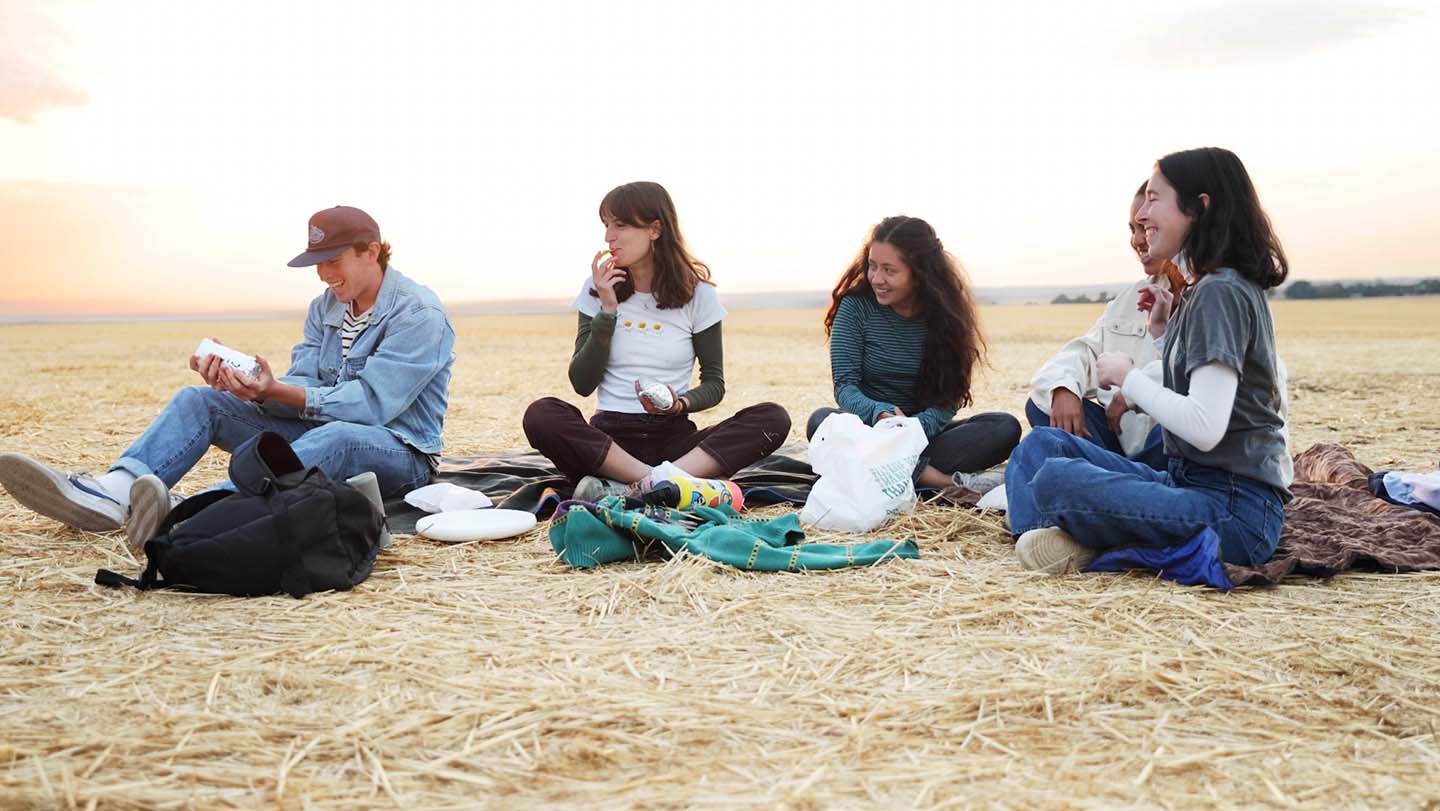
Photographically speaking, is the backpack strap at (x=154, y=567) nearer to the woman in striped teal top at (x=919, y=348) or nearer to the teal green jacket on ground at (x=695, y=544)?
the teal green jacket on ground at (x=695, y=544)

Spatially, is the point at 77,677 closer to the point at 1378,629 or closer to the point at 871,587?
the point at 871,587

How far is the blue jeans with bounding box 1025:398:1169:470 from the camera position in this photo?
4914 mm

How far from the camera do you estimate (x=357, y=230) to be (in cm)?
495

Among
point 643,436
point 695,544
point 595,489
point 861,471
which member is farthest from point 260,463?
point 861,471

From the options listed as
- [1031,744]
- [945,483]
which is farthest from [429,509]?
[1031,744]

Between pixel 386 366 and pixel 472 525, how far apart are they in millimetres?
862

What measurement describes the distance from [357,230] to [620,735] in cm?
321

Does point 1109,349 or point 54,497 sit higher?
point 1109,349

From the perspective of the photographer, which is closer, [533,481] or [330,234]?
[330,234]

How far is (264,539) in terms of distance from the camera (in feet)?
12.2

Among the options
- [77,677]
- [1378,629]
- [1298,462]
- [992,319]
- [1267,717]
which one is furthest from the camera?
[992,319]

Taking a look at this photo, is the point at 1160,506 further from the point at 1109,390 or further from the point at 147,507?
the point at 147,507

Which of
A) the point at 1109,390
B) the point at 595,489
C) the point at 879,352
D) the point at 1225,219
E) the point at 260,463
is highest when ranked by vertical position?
the point at 1225,219

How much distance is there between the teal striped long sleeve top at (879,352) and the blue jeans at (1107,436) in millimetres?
636
